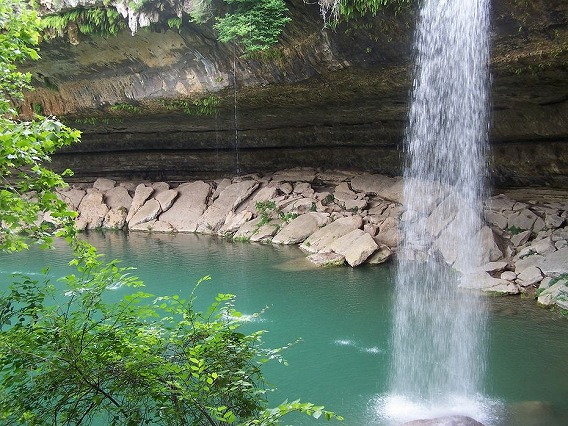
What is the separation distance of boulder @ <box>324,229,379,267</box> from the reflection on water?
0.91 feet

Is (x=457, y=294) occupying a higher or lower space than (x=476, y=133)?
lower

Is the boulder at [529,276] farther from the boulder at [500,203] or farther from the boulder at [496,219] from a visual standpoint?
the boulder at [500,203]

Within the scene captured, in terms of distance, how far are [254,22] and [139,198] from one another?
37.4 feet

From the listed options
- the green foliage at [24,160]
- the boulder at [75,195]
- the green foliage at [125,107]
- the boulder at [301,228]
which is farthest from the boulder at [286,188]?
the green foliage at [24,160]

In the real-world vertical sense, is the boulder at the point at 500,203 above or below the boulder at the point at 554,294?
above

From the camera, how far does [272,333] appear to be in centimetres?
867

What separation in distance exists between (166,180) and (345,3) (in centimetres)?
1400

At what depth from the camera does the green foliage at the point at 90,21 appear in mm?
11430

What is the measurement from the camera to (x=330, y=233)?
1369 centimetres

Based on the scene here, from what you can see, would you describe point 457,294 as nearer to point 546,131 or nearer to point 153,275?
point 546,131

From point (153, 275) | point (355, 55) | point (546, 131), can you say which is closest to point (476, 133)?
point (546, 131)

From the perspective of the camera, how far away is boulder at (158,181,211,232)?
17958 mm

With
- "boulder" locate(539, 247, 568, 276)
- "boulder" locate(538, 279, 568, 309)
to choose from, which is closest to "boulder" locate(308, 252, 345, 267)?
"boulder" locate(539, 247, 568, 276)

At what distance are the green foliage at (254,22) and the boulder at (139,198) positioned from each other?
10.7m
